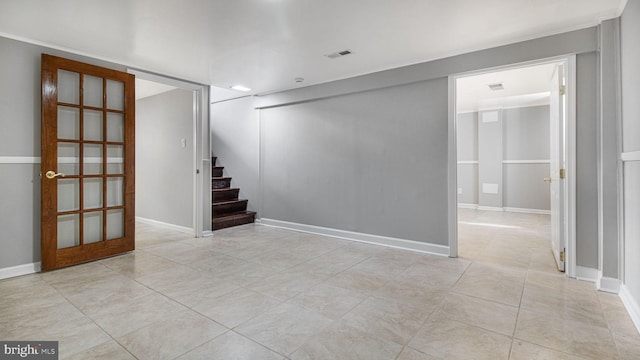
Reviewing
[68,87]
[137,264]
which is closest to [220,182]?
[137,264]

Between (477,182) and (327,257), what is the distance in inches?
218

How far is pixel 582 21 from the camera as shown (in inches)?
103

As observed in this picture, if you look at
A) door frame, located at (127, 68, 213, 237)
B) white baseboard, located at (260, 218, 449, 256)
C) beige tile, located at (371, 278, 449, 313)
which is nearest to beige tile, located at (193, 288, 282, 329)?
beige tile, located at (371, 278, 449, 313)

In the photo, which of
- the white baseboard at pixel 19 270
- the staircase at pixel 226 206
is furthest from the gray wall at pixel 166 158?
the white baseboard at pixel 19 270

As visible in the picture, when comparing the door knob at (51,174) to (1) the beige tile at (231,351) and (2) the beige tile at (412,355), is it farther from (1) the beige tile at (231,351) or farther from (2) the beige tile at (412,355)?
(2) the beige tile at (412,355)

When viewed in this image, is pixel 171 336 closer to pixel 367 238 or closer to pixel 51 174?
pixel 51 174

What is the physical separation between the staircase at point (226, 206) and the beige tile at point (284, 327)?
3073 millimetres

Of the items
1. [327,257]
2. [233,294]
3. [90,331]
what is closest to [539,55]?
[327,257]

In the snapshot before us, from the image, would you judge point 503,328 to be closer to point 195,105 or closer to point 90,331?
point 90,331

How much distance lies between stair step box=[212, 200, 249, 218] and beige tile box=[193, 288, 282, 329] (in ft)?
9.66

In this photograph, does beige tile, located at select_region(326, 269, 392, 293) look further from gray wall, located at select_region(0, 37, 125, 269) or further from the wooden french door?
gray wall, located at select_region(0, 37, 125, 269)

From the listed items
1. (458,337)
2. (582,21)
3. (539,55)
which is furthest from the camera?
(539,55)

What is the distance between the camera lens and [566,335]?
6.10 ft

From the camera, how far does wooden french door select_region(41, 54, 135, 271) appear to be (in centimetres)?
299
